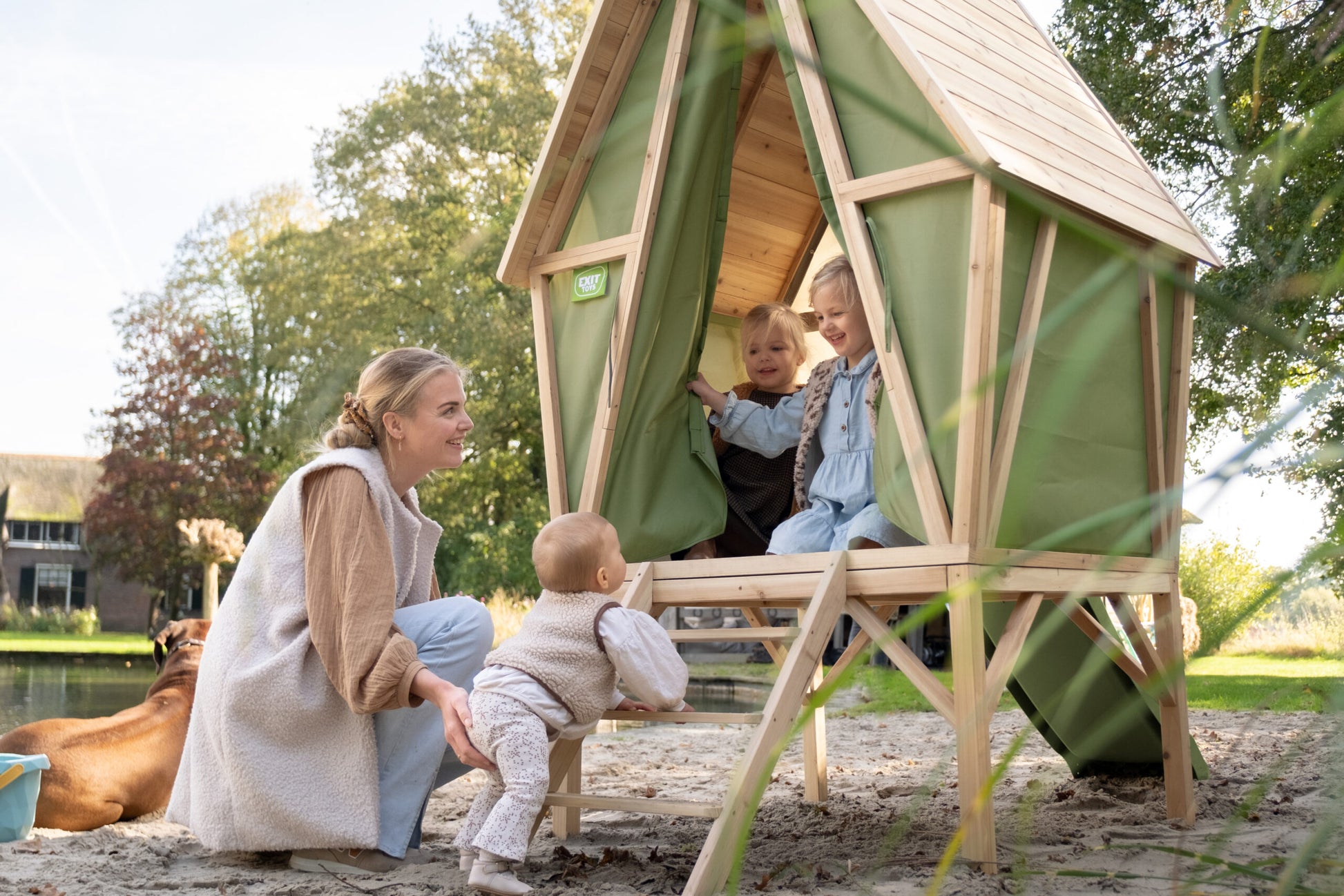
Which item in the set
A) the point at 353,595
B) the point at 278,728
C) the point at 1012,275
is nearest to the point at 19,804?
the point at 278,728

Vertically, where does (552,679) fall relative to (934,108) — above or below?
below

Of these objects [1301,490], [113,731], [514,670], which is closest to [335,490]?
[514,670]

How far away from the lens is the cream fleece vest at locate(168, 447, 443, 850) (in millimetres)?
3143

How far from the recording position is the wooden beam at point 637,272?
161 inches

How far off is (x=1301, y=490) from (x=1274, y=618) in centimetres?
30

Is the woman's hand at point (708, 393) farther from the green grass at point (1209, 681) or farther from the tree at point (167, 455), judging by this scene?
the tree at point (167, 455)

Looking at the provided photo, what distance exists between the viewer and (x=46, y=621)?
101 feet

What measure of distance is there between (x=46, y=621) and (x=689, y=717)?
3260cm

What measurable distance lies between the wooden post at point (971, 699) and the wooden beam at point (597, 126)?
2.05 m

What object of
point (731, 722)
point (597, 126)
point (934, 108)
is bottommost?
point (731, 722)

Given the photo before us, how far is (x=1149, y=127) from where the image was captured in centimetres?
1004

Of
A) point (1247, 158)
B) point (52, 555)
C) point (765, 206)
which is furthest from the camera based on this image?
point (52, 555)

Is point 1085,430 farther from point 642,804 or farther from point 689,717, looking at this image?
point 642,804

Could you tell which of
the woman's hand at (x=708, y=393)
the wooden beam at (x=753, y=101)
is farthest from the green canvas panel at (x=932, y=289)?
the wooden beam at (x=753, y=101)
